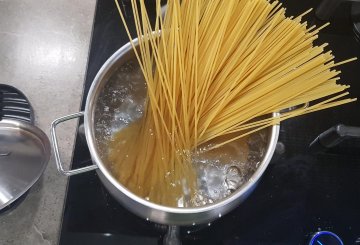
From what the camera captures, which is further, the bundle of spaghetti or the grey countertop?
the grey countertop

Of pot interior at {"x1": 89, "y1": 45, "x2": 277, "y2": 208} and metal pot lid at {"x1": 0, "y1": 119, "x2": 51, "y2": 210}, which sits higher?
pot interior at {"x1": 89, "y1": 45, "x2": 277, "y2": 208}

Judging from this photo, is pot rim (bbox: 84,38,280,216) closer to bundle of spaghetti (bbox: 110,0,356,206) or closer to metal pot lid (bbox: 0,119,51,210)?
bundle of spaghetti (bbox: 110,0,356,206)

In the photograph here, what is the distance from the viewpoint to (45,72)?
3.06 feet

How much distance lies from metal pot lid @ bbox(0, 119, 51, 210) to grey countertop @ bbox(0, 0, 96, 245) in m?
0.06

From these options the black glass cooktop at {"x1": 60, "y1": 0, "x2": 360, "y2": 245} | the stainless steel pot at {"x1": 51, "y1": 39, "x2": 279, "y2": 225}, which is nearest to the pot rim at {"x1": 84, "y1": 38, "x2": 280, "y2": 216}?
the stainless steel pot at {"x1": 51, "y1": 39, "x2": 279, "y2": 225}

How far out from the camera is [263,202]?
2.47 ft

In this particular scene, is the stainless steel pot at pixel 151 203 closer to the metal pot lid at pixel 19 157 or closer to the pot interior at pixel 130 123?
the pot interior at pixel 130 123

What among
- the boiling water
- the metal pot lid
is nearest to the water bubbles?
the boiling water

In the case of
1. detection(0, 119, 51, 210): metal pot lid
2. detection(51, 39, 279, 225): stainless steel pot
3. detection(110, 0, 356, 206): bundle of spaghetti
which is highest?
detection(110, 0, 356, 206): bundle of spaghetti

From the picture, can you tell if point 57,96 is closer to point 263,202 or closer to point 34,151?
point 34,151

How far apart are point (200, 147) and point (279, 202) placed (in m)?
0.22

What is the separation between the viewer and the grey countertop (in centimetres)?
77

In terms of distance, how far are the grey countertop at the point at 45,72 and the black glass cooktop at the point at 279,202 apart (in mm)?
93

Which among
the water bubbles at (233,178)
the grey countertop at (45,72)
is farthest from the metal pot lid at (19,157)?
the water bubbles at (233,178)
